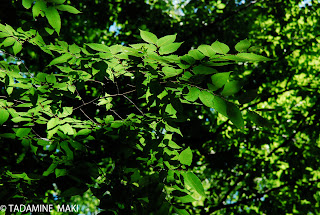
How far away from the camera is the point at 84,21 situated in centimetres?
497

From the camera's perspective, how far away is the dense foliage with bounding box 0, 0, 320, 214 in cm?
139

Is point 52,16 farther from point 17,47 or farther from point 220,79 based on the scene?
point 220,79

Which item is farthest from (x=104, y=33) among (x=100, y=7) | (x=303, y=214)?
(x=303, y=214)

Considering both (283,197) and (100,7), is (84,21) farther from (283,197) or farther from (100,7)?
(283,197)

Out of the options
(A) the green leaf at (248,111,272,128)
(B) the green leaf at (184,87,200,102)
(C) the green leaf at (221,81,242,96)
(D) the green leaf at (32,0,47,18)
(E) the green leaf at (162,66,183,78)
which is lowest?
(A) the green leaf at (248,111,272,128)

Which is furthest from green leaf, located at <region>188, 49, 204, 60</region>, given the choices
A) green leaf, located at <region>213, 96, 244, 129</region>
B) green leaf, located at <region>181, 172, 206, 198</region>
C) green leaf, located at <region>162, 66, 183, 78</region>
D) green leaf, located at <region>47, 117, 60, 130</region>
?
green leaf, located at <region>47, 117, 60, 130</region>

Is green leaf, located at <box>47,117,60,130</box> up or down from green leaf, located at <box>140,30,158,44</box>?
down

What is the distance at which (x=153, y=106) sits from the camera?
206 cm

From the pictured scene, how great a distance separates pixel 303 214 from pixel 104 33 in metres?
5.30

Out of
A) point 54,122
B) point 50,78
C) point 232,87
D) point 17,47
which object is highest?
point 17,47

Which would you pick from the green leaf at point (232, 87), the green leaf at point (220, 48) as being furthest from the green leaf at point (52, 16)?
the green leaf at point (232, 87)

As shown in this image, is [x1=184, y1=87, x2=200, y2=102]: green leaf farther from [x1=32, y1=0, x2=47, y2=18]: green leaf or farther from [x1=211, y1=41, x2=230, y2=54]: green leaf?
[x1=32, y1=0, x2=47, y2=18]: green leaf

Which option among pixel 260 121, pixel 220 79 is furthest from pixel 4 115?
pixel 260 121

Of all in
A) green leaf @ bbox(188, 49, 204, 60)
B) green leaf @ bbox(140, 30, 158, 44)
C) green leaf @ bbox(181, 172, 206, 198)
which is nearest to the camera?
green leaf @ bbox(188, 49, 204, 60)
